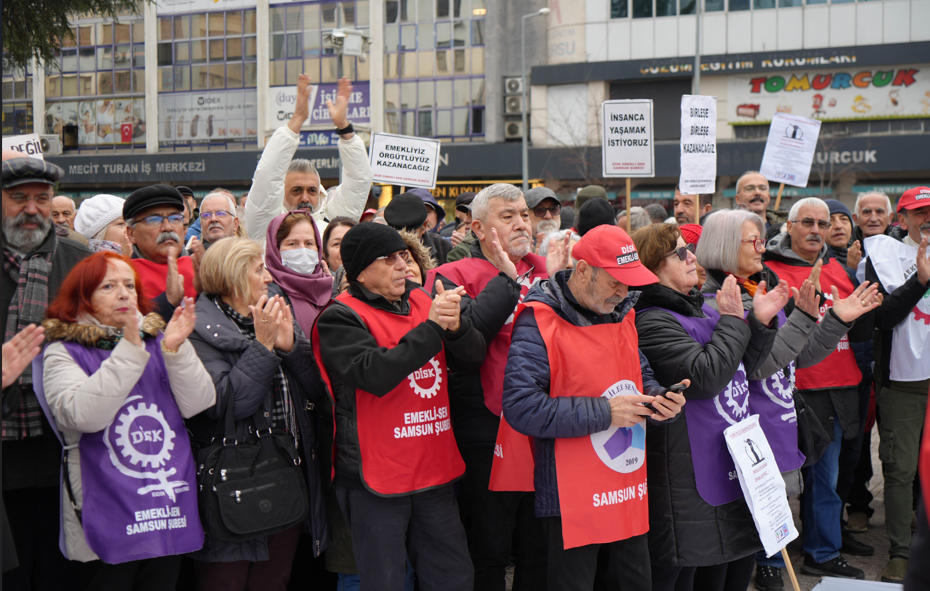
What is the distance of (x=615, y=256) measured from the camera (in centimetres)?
339

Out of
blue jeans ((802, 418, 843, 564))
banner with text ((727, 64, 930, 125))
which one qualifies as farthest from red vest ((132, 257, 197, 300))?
banner with text ((727, 64, 930, 125))

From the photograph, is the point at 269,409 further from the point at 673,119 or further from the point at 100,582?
the point at 673,119

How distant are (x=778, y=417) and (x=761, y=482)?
0.49 m

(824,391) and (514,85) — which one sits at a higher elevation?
(514,85)

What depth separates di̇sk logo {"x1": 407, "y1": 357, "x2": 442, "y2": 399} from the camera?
11.9 feet

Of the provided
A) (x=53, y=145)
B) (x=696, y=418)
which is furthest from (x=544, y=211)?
(x=53, y=145)

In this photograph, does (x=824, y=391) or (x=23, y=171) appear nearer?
(x=23, y=171)

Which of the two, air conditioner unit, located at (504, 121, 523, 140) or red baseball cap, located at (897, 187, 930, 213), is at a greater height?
air conditioner unit, located at (504, 121, 523, 140)

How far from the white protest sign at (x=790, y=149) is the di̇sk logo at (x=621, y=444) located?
4.95 meters

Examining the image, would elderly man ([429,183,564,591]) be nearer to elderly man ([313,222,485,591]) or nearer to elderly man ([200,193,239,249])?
elderly man ([313,222,485,591])

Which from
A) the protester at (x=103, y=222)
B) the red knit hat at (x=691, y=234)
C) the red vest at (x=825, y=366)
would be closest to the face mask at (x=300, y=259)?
the protester at (x=103, y=222)

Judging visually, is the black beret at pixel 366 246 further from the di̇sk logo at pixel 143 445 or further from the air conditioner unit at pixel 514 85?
the air conditioner unit at pixel 514 85

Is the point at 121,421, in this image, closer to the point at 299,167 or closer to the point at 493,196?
the point at 493,196

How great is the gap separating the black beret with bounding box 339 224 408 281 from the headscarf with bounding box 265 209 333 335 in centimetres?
54
